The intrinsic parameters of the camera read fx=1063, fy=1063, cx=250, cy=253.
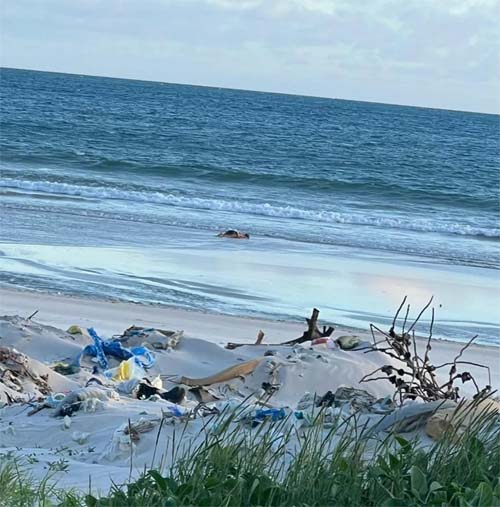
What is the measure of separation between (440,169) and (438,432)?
3428 cm

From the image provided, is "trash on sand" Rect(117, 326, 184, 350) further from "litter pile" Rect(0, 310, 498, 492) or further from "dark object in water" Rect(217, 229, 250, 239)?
"dark object in water" Rect(217, 229, 250, 239)

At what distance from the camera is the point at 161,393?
6.93 m

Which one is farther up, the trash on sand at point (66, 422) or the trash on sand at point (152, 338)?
the trash on sand at point (66, 422)

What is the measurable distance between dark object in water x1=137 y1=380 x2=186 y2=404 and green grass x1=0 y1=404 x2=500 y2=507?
2875mm

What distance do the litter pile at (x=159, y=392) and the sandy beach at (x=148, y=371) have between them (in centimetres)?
1

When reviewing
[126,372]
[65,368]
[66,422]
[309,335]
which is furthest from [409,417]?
[309,335]

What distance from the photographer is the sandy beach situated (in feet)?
16.8

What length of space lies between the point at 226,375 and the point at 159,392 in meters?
0.75

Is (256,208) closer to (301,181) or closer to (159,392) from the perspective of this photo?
(301,181)

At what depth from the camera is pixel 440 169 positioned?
38375mm

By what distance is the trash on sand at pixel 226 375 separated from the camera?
24.4 ft

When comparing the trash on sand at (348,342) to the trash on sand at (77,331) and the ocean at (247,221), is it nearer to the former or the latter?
the ocean at (247,221)

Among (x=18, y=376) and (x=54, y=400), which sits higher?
(x=54, y=400)

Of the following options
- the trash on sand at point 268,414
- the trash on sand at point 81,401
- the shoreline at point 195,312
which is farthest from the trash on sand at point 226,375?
the shoreline at point 195,312
